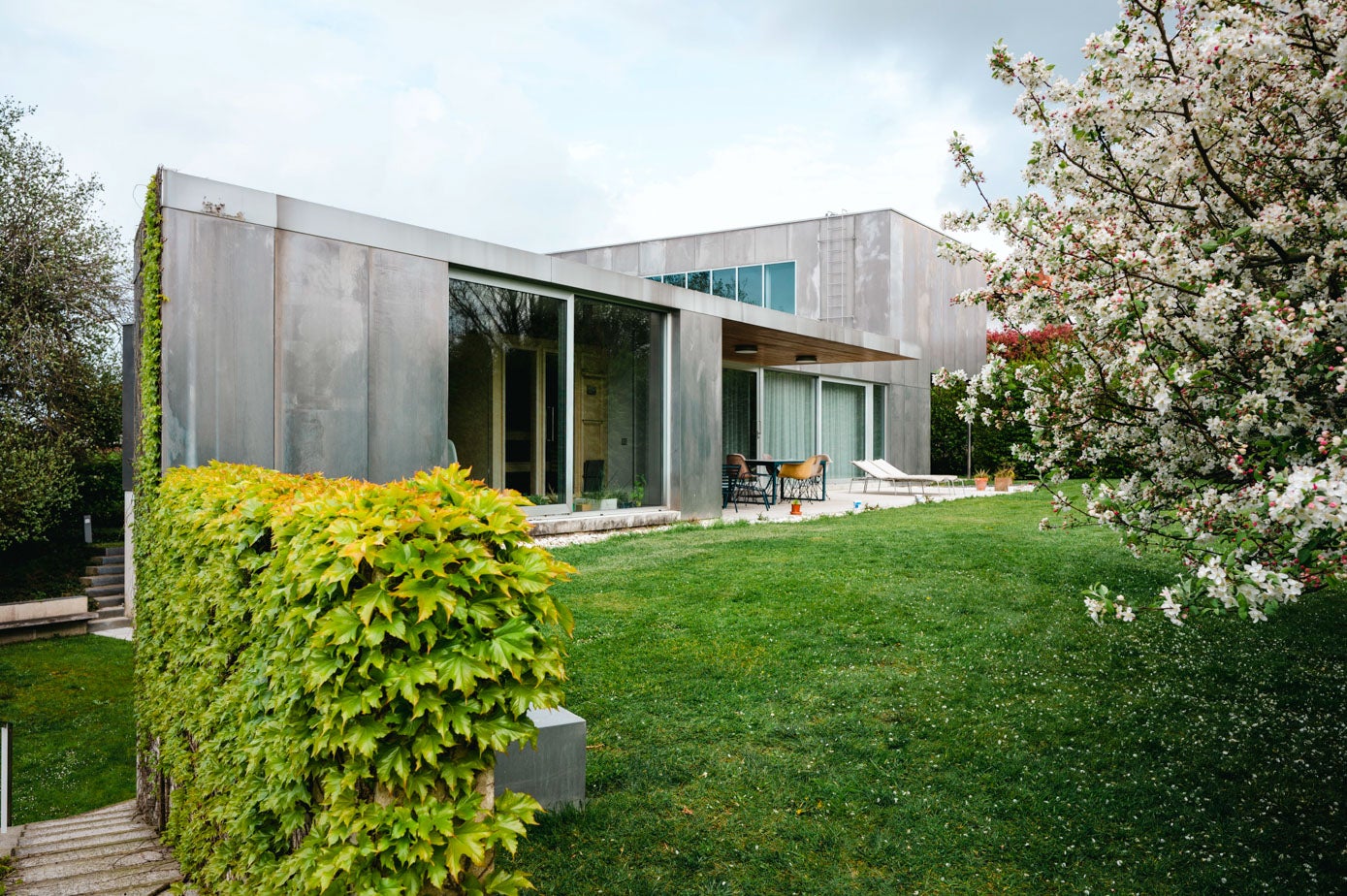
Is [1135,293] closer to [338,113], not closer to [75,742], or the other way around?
[75,742]

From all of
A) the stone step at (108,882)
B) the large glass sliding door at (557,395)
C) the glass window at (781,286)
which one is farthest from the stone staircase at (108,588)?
the glass window at (781,286)

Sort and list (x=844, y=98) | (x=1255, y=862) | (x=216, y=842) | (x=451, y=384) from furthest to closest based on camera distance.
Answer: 1. (x=844, y=98)
2. (x=451, y=384)
3. (x=1255, y=862)
4. (x=216, y=842)

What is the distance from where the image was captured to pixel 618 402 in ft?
37.4

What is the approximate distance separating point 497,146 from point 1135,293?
3532 cm

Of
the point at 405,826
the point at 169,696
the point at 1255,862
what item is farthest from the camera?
the point at 169,696

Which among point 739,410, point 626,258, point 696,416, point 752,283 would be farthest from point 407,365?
point 626,258

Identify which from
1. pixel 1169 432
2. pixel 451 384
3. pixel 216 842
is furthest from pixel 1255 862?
pixel 451 384

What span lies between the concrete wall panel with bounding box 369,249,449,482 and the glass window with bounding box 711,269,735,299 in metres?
14.2

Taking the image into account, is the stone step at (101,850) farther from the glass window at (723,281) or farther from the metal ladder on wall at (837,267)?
the glass window at (723,281)

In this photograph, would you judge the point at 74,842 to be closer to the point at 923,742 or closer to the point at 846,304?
the point at 923,742

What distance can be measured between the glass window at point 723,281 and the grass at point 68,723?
52.4 feet

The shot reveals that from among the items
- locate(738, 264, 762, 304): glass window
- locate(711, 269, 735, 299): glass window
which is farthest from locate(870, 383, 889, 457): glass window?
locate(711, 269, 735, 299): glass window

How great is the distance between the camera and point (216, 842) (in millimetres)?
2689

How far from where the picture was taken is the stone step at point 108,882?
10.5ft
